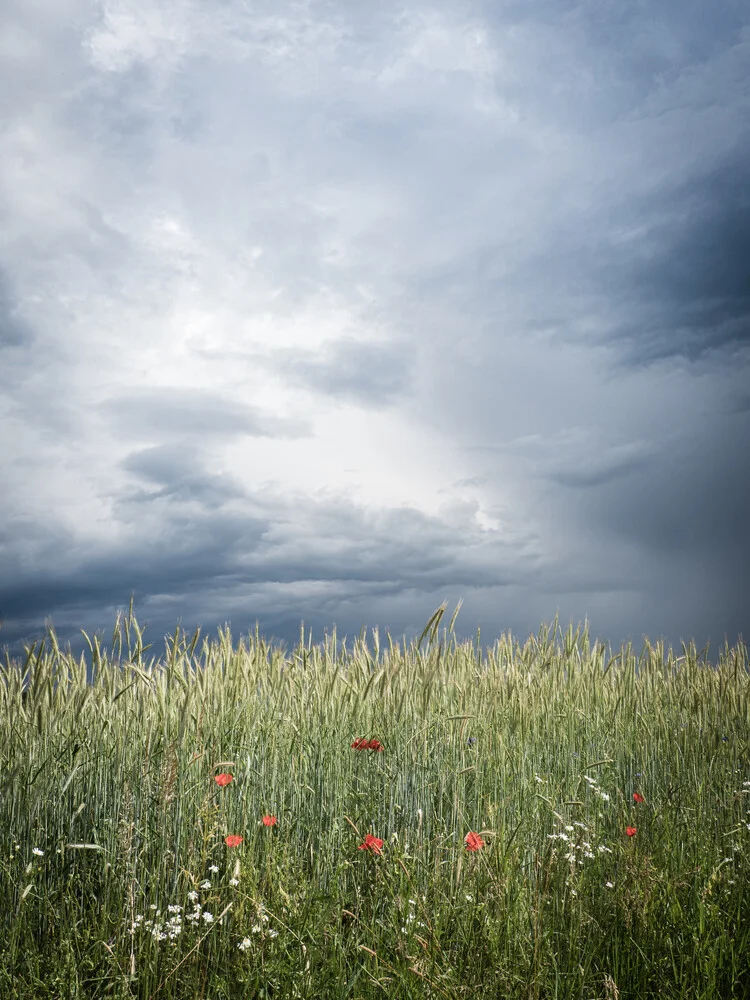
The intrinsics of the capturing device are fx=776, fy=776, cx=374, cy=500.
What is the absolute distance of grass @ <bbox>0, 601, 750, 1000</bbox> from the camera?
2.47m

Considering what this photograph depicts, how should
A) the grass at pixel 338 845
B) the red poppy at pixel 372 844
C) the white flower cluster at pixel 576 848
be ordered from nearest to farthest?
the grass at pixel 338 845 < the red poppy at pixel 372 844 < the white flower cluster at pixel 576 848

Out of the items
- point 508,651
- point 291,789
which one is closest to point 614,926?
point 291,789

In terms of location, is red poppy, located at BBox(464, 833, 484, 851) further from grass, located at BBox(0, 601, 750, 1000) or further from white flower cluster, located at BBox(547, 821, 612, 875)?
white flower cluster, located at BBox(547, 821, 612, 875)

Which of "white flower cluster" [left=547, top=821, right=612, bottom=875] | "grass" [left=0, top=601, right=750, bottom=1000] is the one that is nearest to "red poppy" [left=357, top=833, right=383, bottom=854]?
"grass" [left=0, top=601, right=750, bottom=1000]

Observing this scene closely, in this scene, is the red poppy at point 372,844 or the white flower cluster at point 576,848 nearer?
the red poppy at point 372,844

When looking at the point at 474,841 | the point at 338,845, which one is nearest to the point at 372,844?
the point at 474,841

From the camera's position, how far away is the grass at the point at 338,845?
247 centimetres

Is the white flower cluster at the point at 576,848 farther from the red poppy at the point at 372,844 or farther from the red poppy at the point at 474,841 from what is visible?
the red poppy at the point at 372,844

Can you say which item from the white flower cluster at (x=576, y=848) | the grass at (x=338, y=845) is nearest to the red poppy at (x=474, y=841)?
the grass at (x=338, y=845)

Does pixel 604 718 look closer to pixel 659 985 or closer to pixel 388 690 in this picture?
pixel 388 690

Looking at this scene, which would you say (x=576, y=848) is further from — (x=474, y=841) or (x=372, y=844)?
(x=372, y=844)

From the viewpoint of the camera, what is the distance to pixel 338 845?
3250mm

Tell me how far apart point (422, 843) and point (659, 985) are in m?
0.93

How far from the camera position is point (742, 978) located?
2.72 metres
